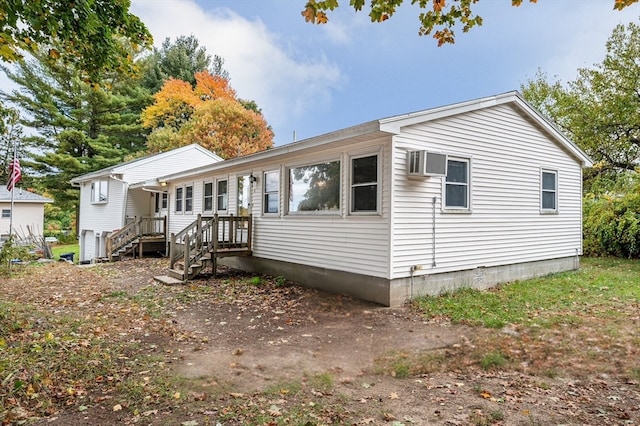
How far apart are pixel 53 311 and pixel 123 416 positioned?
4.56 metres

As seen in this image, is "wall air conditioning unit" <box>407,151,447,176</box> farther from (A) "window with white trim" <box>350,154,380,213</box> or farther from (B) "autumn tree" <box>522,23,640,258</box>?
(B) "autumn tree" <box>522,23,640,258</box>

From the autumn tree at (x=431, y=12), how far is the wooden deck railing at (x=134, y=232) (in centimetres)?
1397

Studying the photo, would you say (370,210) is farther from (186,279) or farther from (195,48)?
(195,48)

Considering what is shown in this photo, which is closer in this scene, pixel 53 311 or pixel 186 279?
pixel 53 311

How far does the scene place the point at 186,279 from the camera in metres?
9.45

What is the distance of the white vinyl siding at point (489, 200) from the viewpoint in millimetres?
7191

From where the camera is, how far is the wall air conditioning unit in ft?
22.6

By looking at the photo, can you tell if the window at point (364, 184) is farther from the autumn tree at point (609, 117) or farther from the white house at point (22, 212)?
the white house at point (22, 212)

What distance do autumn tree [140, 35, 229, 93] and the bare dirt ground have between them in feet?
93.5

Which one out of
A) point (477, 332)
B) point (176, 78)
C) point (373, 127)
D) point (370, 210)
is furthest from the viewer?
point (176, 78)

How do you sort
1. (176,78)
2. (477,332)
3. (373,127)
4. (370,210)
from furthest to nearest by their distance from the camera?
(176,78)
(370,210)
(373,127)
(477,332)

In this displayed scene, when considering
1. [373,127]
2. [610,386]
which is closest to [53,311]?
[373,127]

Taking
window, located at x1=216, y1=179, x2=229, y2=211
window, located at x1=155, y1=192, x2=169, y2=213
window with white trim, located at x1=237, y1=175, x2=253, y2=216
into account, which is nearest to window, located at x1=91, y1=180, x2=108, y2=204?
window, located at x1=155, y1=192, x2=169, y2=213

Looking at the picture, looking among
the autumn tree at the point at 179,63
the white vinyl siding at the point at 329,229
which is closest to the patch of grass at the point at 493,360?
the white vinyl siding at the point at 329,229
